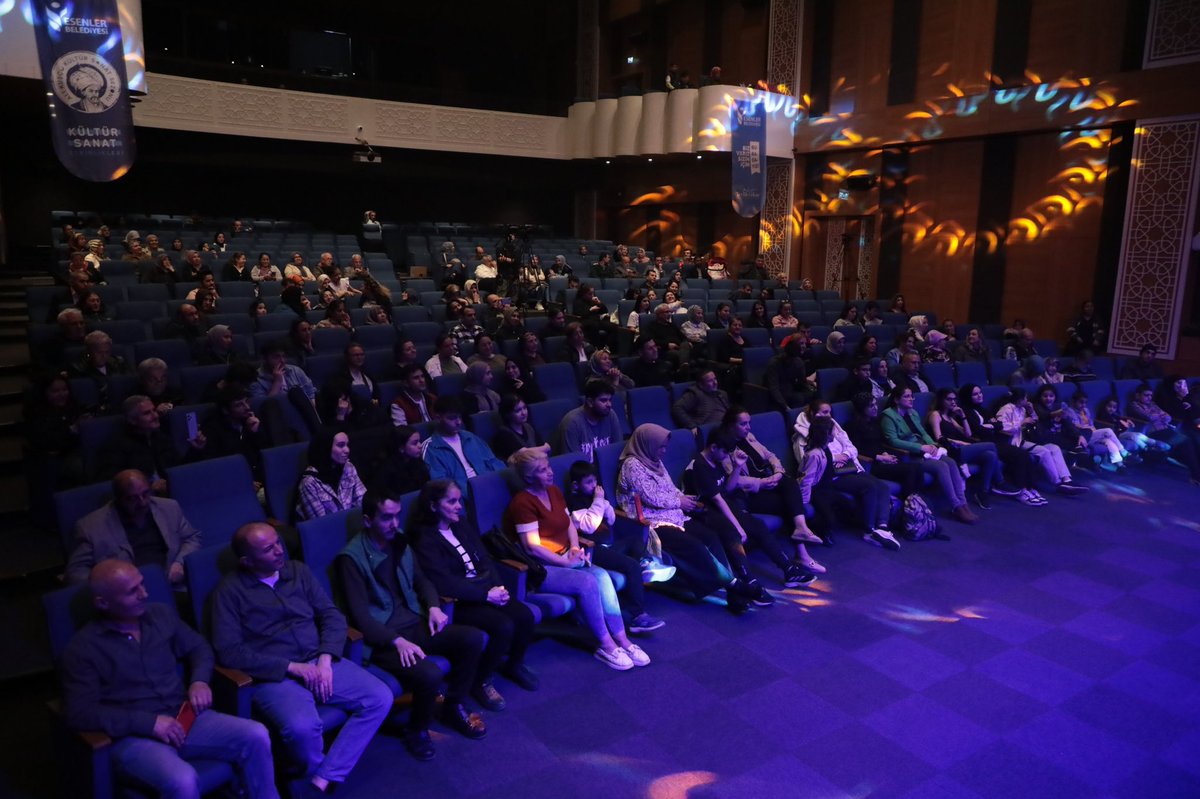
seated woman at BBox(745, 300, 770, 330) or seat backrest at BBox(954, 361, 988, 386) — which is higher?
seated woman at BBox(745, 300, 770, 330)

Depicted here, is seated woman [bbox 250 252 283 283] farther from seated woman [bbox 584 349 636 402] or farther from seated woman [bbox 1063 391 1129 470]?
seated woman [bbox 1063 391 1129 470]

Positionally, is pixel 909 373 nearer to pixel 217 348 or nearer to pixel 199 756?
pixel 217 348

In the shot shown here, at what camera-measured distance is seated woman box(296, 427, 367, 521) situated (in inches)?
147

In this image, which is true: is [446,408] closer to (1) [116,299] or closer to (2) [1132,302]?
(1) [116,299]

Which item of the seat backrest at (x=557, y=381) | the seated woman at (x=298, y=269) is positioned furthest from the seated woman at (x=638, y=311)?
the seated woman at (x=298, y=269)

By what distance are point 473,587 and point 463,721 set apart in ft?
1.68

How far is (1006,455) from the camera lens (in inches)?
245

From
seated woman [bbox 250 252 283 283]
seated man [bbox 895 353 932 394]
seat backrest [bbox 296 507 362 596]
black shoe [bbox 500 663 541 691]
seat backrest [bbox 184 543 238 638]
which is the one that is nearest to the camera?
seat backrest [bbox 184 543 238 638]

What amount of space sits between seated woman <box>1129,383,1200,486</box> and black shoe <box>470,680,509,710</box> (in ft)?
21.3

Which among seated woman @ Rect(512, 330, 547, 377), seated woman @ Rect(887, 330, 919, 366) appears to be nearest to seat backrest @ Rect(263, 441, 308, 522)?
seated woman @ Rect(512, 330, 547, 377)

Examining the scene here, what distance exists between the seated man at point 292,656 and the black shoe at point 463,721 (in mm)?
309

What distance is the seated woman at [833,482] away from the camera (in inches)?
201

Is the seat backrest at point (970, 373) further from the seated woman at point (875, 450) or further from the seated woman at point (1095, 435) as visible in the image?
the seated woman at point (875, 450)

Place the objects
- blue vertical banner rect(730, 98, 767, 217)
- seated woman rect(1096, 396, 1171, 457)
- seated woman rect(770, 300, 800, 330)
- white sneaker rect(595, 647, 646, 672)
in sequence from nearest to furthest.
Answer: white sneaker rect(595, 647, 646, 672) → seated woman rect(1096, 396, 1171, 457) → seated woman rect(770, 300, 800, 330) → blue vertical banner rect(730, 98, 767, 217)
